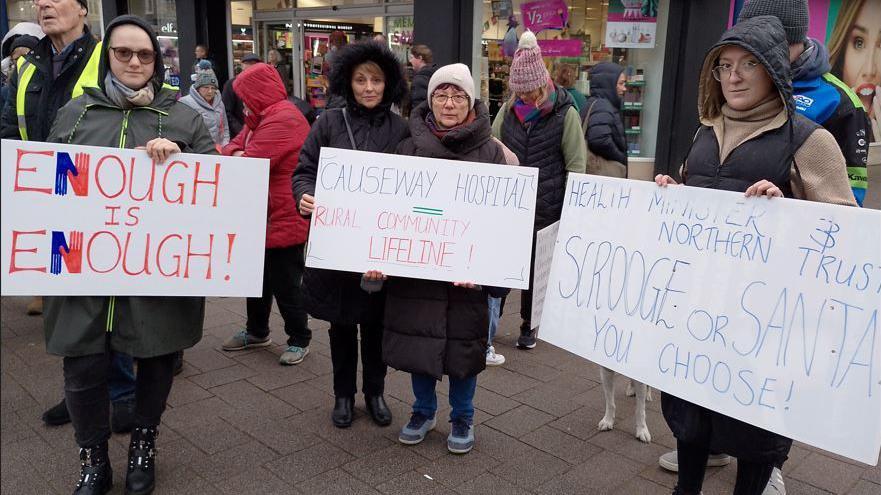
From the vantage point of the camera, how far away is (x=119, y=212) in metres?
2.69

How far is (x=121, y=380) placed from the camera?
3.57 metres

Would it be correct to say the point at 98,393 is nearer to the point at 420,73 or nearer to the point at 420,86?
the point at 420,86

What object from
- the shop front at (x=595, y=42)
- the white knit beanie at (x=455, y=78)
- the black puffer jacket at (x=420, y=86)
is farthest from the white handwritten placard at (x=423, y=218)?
the shop front at (x=595, y=42)

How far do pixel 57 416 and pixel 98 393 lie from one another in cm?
94

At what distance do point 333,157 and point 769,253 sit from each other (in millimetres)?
1798

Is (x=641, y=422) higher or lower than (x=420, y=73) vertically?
lower

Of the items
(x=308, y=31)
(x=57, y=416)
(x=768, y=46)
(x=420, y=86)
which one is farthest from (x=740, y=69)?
(x=308, y=31)

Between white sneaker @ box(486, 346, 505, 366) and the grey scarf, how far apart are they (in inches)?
103

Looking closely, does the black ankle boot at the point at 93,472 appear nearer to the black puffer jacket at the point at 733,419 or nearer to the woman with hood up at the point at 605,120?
the black puffer jacket at the point at 733,419

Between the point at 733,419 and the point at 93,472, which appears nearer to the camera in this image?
the point at 733,419

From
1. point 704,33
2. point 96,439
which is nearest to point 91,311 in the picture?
point 96,439

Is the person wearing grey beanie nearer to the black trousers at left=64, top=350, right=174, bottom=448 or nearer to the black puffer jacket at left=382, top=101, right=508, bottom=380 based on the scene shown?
the black puffer jacket at left=382, top=101, right=508, bottom=380

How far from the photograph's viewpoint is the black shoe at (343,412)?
144 inches

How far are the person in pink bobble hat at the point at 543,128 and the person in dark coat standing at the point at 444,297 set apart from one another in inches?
43.5
